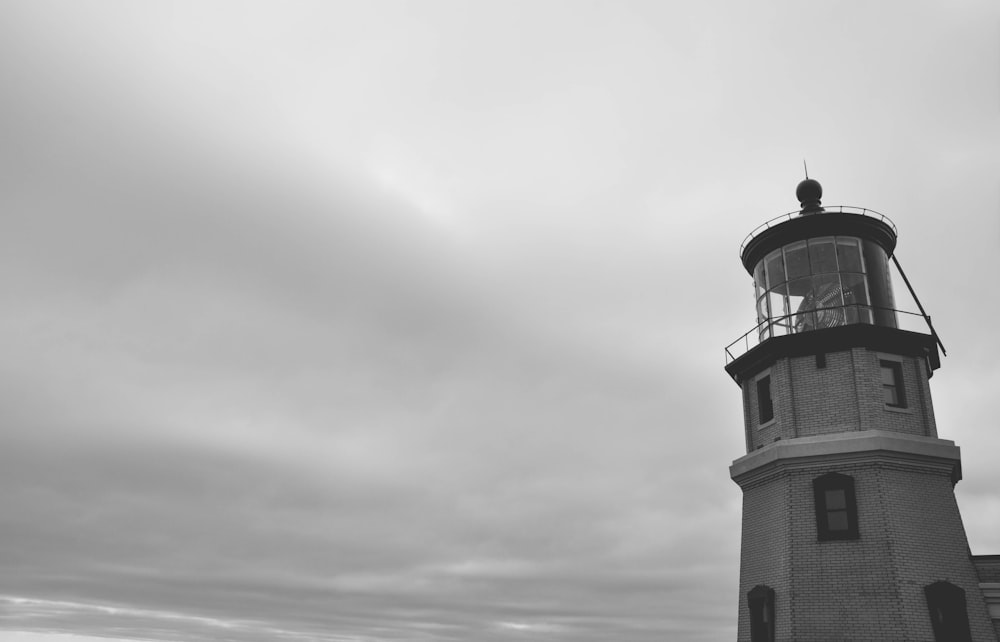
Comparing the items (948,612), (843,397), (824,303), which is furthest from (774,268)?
(948,612)

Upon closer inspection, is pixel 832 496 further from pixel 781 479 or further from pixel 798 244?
pixel 798 244

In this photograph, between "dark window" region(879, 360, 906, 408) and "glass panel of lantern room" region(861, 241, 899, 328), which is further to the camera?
"glass panel of lantern room" region(861, 241, 899, 328)

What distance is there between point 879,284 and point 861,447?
221 inches

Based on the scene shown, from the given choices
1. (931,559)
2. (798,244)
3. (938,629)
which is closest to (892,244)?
(798,244)

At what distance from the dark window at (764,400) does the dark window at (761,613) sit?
4851 mm

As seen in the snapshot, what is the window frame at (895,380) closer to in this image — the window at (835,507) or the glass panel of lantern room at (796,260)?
the window at (835,507)

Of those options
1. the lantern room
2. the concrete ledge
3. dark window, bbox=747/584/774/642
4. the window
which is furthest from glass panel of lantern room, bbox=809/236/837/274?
dark window, bbox=747/584/774/642

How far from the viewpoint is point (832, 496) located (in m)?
19.6

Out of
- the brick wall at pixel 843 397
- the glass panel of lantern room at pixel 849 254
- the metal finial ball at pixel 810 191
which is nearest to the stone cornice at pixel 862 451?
the brick wall at pixel 843 397

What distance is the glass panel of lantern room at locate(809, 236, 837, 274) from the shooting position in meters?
22.3

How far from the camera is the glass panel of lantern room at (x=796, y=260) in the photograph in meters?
22.6

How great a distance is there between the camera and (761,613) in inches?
792

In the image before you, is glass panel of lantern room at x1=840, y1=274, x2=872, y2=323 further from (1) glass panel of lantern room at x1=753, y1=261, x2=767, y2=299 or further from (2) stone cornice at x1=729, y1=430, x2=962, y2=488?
(2) stone cornice at x1=729, y1=430, x2=962, y2=488

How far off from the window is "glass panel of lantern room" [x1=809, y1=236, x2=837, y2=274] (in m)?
6.37
